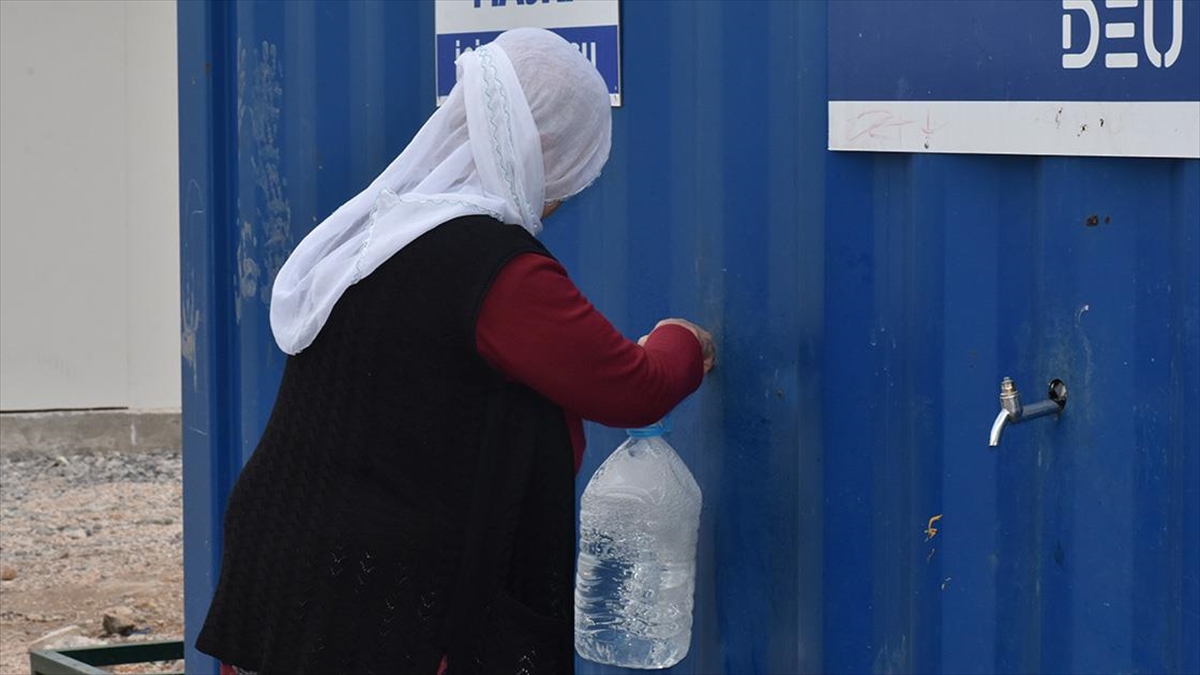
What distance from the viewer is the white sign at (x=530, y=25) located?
2791 mm

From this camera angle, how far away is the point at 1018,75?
2.17 metres

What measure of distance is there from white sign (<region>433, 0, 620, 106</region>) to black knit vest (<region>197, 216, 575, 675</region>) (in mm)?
680

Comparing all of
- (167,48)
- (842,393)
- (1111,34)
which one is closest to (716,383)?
(842,393)

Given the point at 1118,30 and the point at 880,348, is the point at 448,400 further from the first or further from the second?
the point at 1118,30

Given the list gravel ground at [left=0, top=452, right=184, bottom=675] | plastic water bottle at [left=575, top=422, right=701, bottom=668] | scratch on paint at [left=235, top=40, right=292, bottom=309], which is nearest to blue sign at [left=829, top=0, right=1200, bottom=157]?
plastic water bottle at [left=575, top=422, right=701, bottom=668]

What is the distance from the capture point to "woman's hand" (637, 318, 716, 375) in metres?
2.55

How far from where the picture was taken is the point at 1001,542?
90.7 inches

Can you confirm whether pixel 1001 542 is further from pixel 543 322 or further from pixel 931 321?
pixel 543 322

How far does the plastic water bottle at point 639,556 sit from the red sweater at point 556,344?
0.48 metres

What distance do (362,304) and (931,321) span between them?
74cm

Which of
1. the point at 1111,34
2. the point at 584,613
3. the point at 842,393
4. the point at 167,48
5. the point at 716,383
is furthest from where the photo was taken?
the point at 167,48

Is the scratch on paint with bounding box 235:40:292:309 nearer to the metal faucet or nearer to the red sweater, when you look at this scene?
the red sweater

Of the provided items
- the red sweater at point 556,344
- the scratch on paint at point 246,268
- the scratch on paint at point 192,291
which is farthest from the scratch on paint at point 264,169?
the red sweater at point 556,344

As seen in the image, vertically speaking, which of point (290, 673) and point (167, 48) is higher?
point (167, 48)
